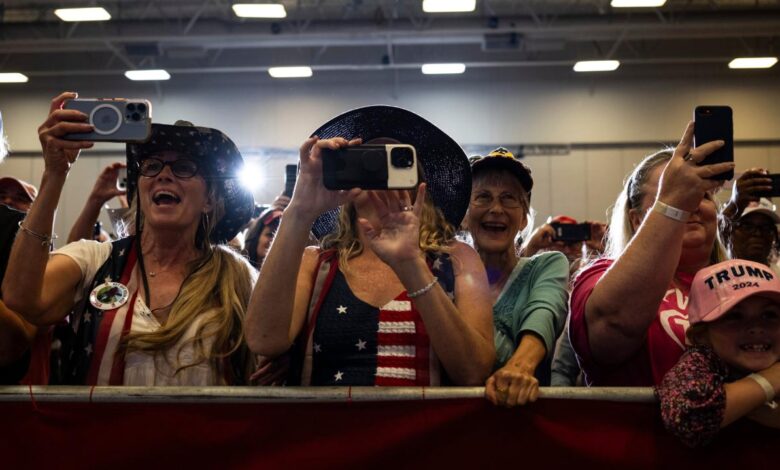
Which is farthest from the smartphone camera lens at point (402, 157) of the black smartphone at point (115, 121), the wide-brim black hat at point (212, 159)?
the wide-brim black hat at point (212, 159)

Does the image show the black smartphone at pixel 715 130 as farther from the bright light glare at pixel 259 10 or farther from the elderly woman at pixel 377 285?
the bright light glare at pixel 259 10

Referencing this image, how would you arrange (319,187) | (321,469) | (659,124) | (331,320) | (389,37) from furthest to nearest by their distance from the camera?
(659,124)
(389,37)
(331,320)
(319,187)
(321,469)

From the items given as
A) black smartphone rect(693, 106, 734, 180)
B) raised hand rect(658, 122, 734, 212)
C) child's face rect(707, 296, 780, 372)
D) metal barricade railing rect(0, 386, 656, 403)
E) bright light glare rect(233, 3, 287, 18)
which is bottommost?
metal barricade railing rect(0, 386, 656, 403)

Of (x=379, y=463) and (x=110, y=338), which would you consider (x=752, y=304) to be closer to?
(x=379, y=463)

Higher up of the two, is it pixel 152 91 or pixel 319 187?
pixel 152 91

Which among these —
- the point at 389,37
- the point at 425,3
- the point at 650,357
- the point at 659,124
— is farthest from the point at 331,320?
the point at 659,124

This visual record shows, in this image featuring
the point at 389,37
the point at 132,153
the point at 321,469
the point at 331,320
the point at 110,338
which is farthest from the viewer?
the point at 389,37

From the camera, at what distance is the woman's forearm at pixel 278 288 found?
1.66 meters

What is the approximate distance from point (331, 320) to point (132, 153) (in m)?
0.86

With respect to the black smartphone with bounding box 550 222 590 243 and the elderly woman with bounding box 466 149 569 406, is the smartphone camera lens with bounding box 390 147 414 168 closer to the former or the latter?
the elderly woman with bounding box 466 149 569 406

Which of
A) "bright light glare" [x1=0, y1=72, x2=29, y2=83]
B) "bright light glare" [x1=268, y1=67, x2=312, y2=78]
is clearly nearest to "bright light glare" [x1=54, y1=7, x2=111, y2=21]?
"bright light glare" [x1=268, y1=67, x2=312, y2=78]

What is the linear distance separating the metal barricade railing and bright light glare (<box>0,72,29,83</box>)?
1241 cm

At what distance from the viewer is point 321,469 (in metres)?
1.57

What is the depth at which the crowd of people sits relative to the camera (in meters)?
1.62
